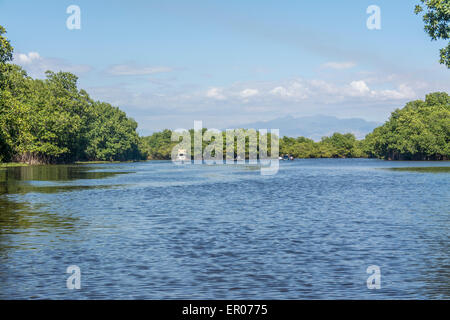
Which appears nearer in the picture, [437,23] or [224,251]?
[224,251]

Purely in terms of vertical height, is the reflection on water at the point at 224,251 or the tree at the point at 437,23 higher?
the tree at the point at 437,23

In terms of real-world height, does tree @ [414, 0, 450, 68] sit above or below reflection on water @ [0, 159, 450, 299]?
above

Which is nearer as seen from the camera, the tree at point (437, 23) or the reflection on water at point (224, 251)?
the reflection on water at point (224, 251)

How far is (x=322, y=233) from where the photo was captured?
24797 millimetres

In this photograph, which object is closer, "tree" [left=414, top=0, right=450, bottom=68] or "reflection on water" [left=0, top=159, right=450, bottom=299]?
"reflection on water" [left=0, top=159, right=450, bottom=299]

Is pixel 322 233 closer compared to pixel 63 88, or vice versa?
pixel 322 233
